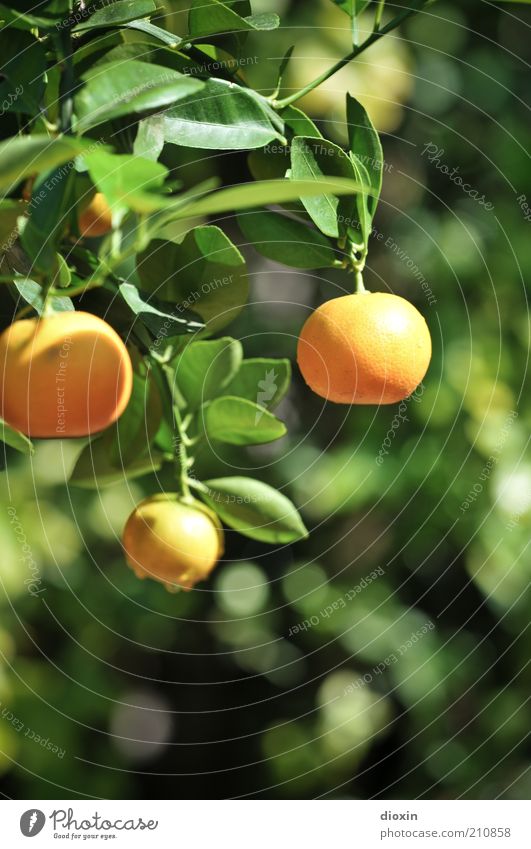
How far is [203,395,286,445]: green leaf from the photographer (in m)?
0.43

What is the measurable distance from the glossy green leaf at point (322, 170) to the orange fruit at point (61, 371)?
0.33 feet

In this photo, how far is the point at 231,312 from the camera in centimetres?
44

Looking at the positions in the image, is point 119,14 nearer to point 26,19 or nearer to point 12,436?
point 26,19

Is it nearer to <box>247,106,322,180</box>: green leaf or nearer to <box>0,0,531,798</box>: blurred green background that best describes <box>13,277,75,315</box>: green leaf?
<box>247,106,322,180</box>: green leaf

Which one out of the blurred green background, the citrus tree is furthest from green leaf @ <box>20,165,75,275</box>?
the blurred green background

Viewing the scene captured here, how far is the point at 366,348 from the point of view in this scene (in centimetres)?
37

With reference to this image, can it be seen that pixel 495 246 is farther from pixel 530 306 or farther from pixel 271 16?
pixel 271 16

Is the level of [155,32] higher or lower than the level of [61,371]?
higher

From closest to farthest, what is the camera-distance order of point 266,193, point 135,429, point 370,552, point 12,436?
point 266,193 → point 12,436 → point 135,429 → point 370,552

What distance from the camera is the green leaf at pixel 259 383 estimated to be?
456mm

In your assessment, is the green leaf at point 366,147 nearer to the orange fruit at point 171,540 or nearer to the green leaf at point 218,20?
the green leaf at point 218,20

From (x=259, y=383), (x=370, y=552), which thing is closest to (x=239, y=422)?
(x=259, y=383)

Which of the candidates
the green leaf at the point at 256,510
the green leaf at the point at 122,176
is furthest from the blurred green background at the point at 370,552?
the green leaf at the point at 122,176

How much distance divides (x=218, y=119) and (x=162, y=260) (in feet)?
0.23
